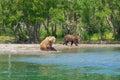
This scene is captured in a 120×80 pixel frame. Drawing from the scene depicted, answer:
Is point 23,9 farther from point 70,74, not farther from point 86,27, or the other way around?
point 70,74

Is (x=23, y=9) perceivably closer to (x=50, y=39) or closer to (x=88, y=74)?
(x=50, y=39)

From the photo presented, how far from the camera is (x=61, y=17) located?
207 feet

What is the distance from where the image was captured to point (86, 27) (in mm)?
70312

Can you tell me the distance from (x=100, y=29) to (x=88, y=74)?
4525 cm

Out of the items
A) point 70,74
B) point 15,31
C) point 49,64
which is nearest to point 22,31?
point 15,31

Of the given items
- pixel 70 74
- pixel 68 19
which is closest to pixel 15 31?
pixel 68 19

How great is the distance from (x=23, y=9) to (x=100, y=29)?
11.8 meters

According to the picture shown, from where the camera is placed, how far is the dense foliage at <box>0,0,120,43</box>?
6288 cm

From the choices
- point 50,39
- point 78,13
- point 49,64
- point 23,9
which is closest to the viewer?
point 49,64

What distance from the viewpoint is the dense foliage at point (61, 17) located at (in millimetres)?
62875

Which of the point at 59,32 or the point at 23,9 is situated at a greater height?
the point at 23,9

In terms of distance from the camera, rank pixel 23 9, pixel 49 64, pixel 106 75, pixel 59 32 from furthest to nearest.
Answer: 1. pixel 59 32
2. pixel 23 9
3. pixel 49 64
4. pixel 106 75

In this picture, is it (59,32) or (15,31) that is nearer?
Result: (15,31)

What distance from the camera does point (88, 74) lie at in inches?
933
